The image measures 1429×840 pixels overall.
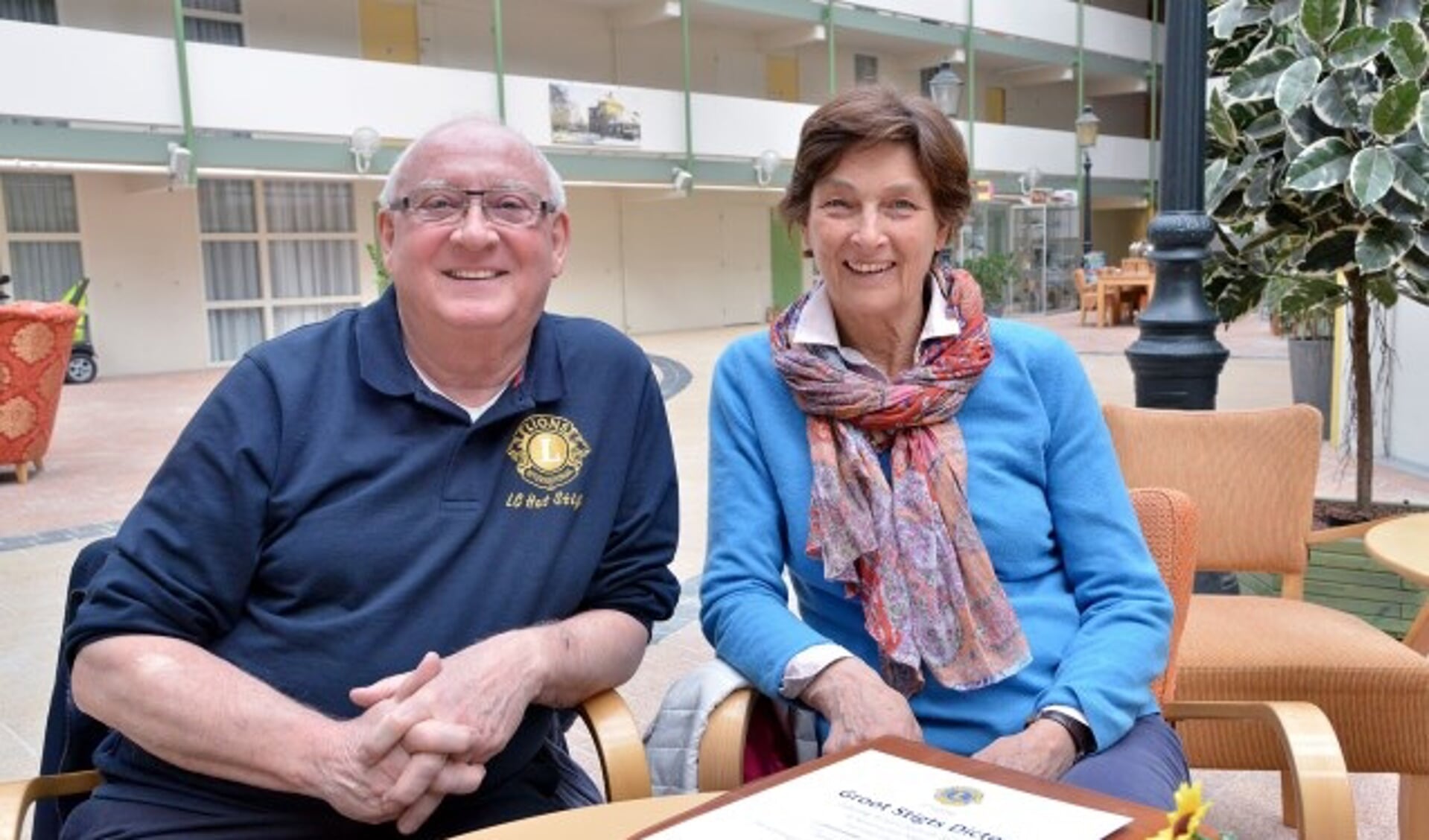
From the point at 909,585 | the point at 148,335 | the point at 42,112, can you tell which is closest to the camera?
the point at 909,585

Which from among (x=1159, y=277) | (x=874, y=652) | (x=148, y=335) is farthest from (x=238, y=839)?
(x=148, y=335)

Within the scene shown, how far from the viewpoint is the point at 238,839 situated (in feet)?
5.49

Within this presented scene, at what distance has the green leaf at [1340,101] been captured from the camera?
4.04m

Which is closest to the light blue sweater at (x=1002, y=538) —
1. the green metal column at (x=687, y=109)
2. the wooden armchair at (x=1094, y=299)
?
the green metal column at (x=687, y=109)

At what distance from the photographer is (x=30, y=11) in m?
14.0

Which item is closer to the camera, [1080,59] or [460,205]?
[460,205]

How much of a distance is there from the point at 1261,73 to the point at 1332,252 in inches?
27.0

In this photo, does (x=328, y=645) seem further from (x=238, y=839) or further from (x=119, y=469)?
(x=119, y=469)

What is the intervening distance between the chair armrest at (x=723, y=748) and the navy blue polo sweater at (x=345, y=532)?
260 millimetres

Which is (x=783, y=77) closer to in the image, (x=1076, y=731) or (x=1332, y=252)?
(x=1332, y=252)

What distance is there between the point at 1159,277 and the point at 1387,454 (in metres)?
4.37

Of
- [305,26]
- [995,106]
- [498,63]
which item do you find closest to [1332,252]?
[498,63]

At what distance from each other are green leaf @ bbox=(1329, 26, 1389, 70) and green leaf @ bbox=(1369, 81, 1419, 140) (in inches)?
→ 5.4

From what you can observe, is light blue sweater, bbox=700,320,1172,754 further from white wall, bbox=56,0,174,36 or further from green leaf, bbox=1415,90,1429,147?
white wall, bbox=56,0,174,36
